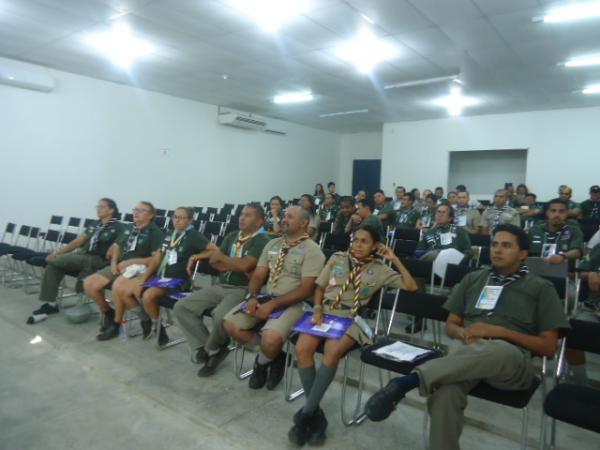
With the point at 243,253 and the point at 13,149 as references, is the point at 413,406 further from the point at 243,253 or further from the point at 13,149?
the point at 13,149

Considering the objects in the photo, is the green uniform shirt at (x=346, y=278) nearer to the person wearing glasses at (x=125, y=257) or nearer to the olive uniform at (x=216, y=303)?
the olive uniform at (x=216, y=303)

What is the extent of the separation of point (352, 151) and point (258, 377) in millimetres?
12383

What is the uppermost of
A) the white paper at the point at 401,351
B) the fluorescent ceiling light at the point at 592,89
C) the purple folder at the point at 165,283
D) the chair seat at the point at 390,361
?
the fluorescent ceiling light at the point at 592,89

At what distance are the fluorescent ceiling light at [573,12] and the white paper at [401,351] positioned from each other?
13.8 feet

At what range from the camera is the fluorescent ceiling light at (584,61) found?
19.8ft

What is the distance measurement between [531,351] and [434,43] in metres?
4.72

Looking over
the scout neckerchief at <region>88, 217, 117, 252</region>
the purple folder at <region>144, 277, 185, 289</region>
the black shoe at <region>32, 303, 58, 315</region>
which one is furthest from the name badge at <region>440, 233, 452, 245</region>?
the black shoe at <region>32, 303, 58, 315</region>

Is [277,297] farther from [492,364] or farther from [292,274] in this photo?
[492,364]

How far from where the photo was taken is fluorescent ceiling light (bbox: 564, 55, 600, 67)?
6.02 metres

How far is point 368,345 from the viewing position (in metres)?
2.40

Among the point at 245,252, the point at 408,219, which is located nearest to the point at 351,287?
the point at 245,252

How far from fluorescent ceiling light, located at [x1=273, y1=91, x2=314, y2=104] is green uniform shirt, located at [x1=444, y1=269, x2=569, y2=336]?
7.14m

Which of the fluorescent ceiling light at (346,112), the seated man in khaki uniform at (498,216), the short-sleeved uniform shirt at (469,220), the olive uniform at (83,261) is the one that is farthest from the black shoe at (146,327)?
the fluorescent ceiling light at (346,112)

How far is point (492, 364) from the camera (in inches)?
73.8
